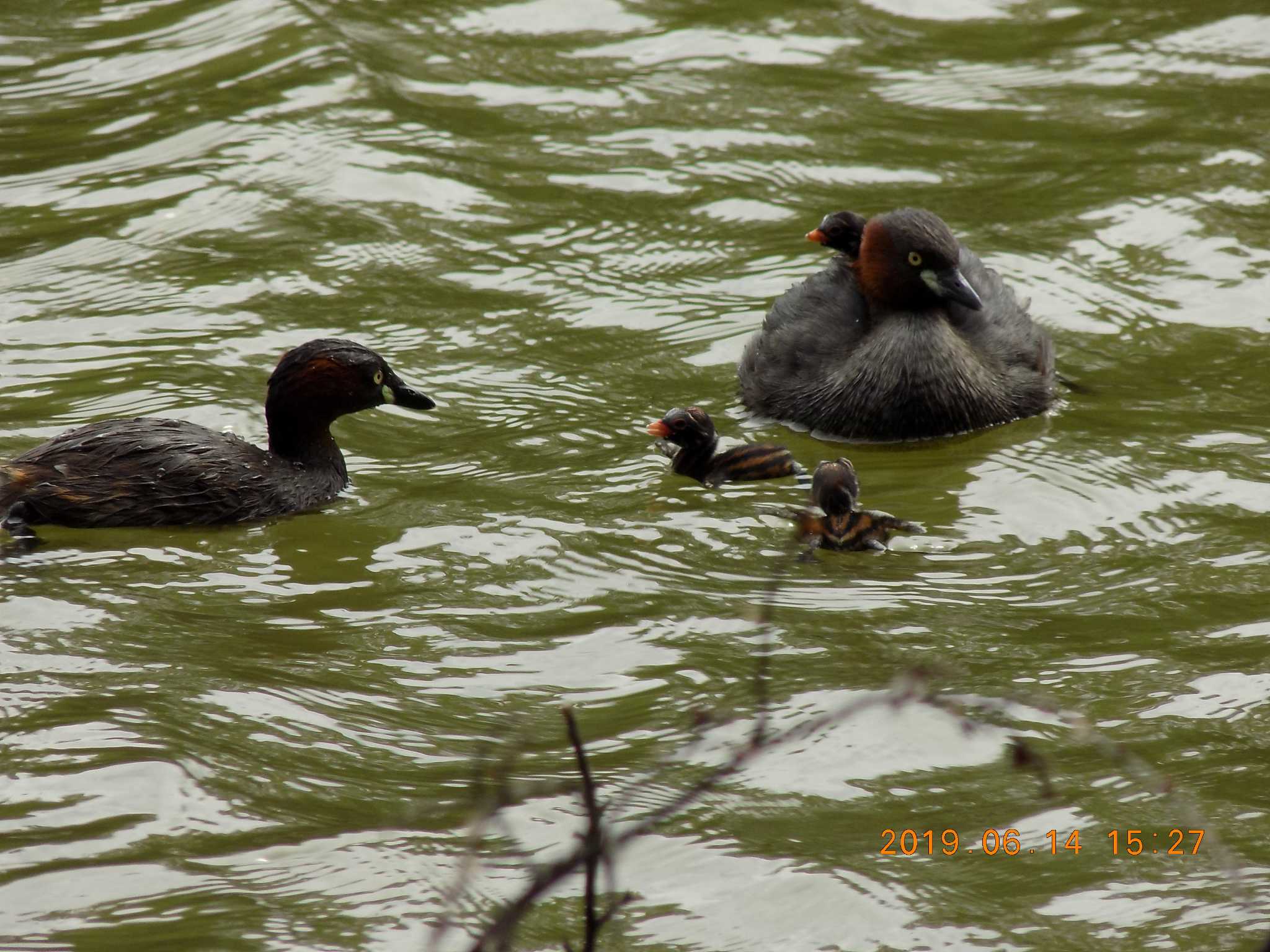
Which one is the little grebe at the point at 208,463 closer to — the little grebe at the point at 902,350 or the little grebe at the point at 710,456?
the little grebe at the point at 710,456

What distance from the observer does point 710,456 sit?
7500 millimetres

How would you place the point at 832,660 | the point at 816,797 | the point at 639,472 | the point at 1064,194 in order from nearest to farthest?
the point at 816,797 → the point at 832,660 → the point at 639,472 → the point at 1064,194

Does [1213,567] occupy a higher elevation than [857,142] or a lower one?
lower

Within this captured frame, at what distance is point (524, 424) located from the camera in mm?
7996

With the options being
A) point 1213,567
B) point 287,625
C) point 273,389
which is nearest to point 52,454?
point 273,389

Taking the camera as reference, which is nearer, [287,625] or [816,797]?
[816,797]

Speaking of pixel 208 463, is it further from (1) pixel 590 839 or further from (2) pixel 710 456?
(1) pixel 590 839

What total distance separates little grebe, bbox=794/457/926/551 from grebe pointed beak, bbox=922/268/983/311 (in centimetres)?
163

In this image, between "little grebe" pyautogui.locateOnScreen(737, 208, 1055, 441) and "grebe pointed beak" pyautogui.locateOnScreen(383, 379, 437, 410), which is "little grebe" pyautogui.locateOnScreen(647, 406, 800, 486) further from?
"grebe pointed beak" pyautogui.locateOnScreen(383, 379, 437, 410)

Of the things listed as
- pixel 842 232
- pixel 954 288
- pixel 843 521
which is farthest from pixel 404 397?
pixel 954 288

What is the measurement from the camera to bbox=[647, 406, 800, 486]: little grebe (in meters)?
7.44

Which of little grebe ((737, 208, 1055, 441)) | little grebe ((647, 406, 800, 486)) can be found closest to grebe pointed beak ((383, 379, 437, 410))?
little grebe ((647, 406, 800, 486))

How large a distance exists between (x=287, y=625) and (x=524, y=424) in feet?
6.71

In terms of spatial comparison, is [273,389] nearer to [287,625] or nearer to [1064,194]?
[287,625]
